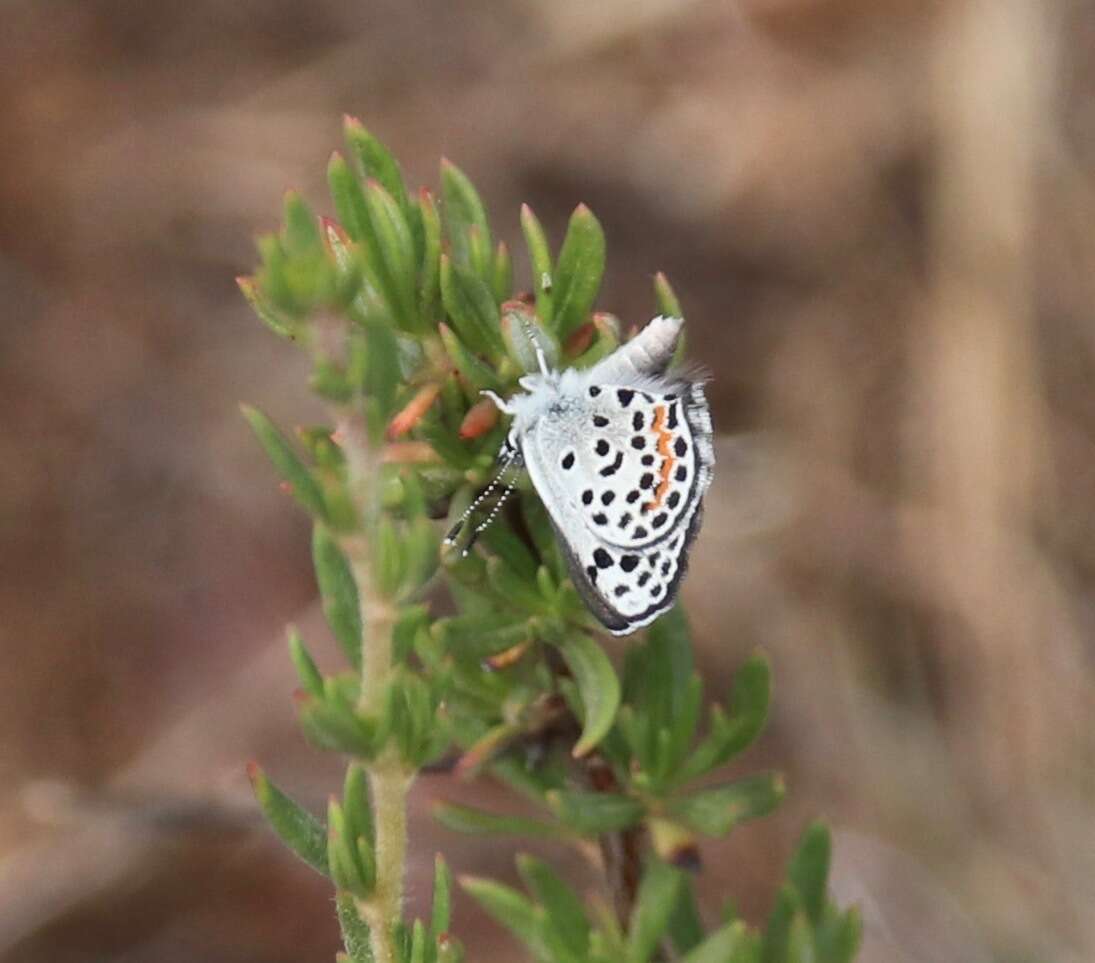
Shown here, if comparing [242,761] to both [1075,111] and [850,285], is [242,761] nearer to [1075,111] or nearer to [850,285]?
[850,285]

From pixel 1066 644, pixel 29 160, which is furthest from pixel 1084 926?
pixel 29 160

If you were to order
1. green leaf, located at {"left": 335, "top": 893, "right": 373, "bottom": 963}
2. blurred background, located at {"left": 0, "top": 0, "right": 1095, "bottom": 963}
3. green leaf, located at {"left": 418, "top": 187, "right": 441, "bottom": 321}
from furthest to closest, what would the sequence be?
blurred background, located at {"left": 0, "top": 0, "right": 1095, "bottom": 963}
green leaf, located at {"left": 418, "top": 187, "right": 441, "bottom": 321}
green leaf, located at {"left": 335, "top": 893, "right": 373, "bottom": 963}

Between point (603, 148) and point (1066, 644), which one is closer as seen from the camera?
point (1066, 644)

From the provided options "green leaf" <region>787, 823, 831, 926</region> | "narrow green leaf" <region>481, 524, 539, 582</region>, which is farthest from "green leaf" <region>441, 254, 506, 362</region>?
"green leaf" <region>787, 823, 831, 926</region>

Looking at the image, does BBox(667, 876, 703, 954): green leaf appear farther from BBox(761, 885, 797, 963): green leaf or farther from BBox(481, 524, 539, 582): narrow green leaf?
BBox(481, 524, 539, 582): narrow green leaf

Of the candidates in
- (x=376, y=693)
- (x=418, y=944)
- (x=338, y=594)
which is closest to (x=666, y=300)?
(x=338, y=594)

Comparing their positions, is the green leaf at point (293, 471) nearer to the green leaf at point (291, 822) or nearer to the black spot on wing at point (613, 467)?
the green leaf at point (291, 822)
